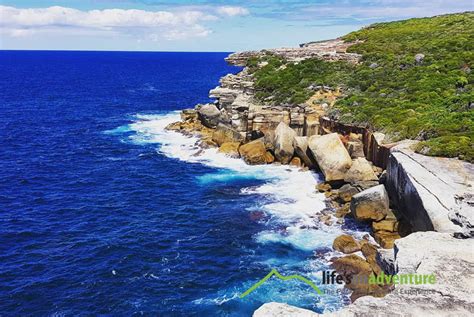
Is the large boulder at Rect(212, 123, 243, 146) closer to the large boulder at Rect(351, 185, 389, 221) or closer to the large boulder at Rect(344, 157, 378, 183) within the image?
the large boulder at Rect(344, 157, 378, 183)

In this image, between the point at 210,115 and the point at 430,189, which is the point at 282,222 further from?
the point at 210,115

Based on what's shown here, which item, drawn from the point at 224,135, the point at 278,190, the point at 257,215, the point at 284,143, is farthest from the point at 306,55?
the point at 257,215

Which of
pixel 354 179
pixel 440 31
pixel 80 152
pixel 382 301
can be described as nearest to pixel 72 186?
pixel 80 152

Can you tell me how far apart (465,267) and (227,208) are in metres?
23.7

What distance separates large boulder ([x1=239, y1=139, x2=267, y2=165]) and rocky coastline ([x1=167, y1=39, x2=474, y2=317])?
0.12 m

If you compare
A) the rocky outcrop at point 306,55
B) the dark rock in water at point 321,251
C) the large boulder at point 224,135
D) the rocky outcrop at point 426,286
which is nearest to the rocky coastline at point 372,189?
the rocky outcrop at point 426,286

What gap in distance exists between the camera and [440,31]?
78.4 m

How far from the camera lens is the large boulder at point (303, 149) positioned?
156 feet

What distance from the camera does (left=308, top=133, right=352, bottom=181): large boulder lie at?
41.0 metres

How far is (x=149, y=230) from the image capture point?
35.2 meters

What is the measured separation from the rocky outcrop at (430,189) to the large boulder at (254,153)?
1824cm

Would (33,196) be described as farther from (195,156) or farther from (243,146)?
(243,146)

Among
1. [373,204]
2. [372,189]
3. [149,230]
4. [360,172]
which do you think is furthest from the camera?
[360,172]

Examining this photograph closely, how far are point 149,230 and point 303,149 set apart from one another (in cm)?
2024
